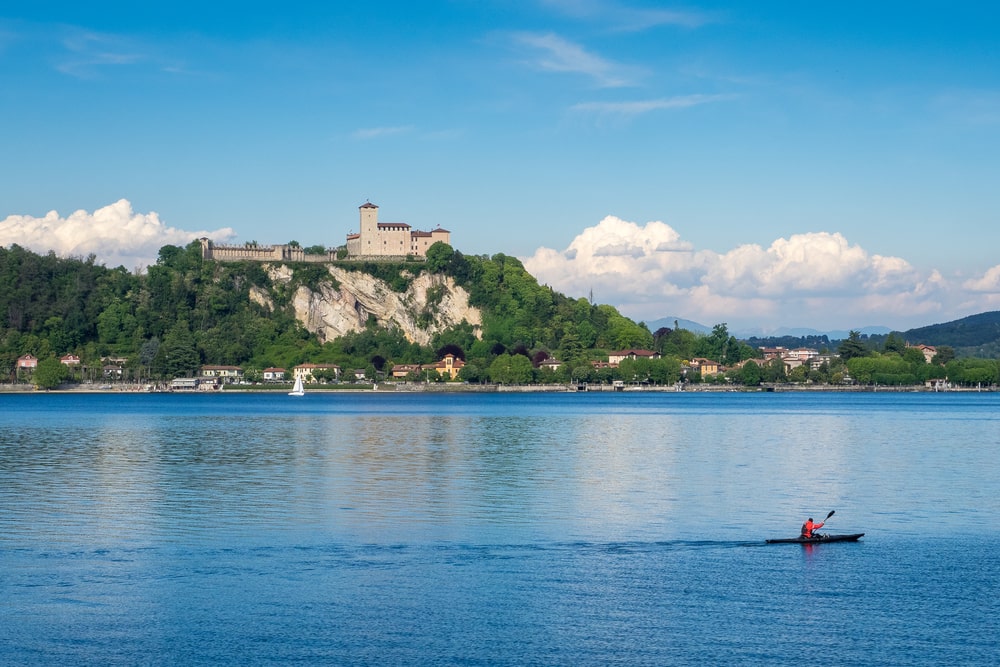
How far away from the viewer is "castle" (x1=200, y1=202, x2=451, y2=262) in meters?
192

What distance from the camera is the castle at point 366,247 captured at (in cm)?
19238

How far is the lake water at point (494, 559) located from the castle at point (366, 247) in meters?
141

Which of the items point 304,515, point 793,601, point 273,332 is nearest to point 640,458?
point 304,515

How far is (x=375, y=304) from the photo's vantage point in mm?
190625

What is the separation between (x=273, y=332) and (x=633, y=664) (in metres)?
171

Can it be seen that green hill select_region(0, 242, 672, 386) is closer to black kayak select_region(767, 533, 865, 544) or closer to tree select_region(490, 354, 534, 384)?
tree select_region(490, 354, 534, 384)

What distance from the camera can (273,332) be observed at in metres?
186

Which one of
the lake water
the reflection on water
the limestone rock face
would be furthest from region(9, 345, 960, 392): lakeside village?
the lake water

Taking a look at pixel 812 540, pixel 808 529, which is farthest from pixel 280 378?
pixel 812 540

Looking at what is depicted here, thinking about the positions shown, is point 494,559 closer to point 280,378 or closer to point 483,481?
point 483,481

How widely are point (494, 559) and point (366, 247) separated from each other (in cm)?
17089

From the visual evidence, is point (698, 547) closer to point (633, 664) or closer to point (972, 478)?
point (633, 664)

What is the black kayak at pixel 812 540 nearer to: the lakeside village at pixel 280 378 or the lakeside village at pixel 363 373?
the lakeside village at pixel 363 373

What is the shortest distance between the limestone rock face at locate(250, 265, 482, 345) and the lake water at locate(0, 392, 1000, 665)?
135 metres
